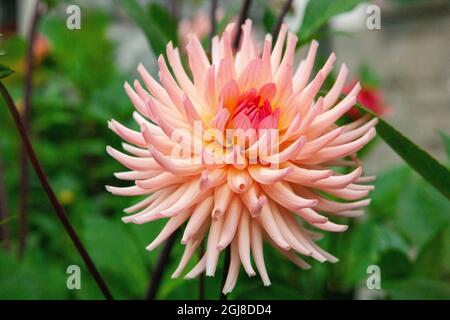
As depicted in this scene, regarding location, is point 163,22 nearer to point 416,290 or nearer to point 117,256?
point 117,256

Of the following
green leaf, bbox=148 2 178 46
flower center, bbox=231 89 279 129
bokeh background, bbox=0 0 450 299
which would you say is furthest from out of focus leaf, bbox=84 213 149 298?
flower center, bbox=231 89 279 129

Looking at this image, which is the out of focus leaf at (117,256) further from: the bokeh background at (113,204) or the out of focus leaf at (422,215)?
the out of focus leaf at (422,215)

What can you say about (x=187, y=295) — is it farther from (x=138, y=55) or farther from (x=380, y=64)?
(x=380, y=64)

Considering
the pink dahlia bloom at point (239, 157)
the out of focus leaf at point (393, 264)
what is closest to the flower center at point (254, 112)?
the pink dahlia bloom at point (239, 157)

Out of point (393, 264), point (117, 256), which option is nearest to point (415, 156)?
point (393, 264)
